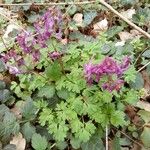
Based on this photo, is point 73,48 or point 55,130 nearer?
point 55,130

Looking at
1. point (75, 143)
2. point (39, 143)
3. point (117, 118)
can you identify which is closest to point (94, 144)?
point (75, 143)

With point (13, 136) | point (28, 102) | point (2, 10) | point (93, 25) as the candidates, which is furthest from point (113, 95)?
point (2, 10)

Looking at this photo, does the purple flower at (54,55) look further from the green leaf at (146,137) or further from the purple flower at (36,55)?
the green leaf at (146,137)

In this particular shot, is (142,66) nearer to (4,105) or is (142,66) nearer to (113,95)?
(113,95)

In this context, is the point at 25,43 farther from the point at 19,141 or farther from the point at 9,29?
the point at 9,29

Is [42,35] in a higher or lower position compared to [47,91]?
higher

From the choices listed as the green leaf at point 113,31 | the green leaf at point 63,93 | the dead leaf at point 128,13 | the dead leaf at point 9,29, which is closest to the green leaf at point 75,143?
the green leaf at point 63,93
